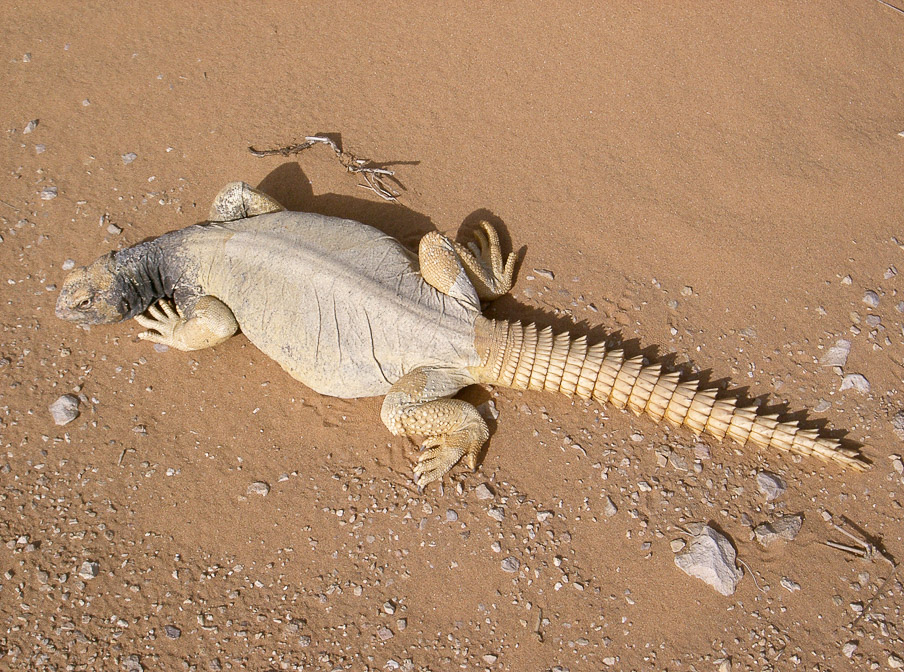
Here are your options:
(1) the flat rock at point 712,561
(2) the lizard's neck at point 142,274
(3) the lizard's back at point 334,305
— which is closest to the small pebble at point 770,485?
(1) the flat rock at point 712,561

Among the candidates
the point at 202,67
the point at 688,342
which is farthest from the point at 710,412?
the point at 202,67

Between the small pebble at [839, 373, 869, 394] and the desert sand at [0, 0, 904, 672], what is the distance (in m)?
0.04

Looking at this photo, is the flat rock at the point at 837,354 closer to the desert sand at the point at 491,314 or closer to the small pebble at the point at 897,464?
the desert sand at the point at 491,314

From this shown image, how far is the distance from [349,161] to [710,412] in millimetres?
4106

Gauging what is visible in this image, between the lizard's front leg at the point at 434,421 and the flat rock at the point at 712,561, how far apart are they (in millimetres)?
1630

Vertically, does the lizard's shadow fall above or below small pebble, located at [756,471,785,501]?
above

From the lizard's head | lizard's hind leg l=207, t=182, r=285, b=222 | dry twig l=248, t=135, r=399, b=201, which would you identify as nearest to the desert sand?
dry twig l=248, t=135, r=399, b=201

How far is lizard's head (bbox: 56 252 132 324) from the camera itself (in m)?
5.14

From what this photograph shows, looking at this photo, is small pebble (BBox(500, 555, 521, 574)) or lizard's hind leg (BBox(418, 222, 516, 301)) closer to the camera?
small pebble (BBox(500, 555, 521, 574))

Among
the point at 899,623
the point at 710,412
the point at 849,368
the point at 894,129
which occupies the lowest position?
the point at 899,623

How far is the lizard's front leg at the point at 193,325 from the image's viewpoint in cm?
514

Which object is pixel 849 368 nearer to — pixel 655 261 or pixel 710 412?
pixel 710 412

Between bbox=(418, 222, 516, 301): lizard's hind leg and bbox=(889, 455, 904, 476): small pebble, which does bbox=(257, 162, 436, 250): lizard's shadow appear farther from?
bbox=(889, 455, 904, 476): small pebble

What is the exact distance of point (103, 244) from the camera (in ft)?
19.4
